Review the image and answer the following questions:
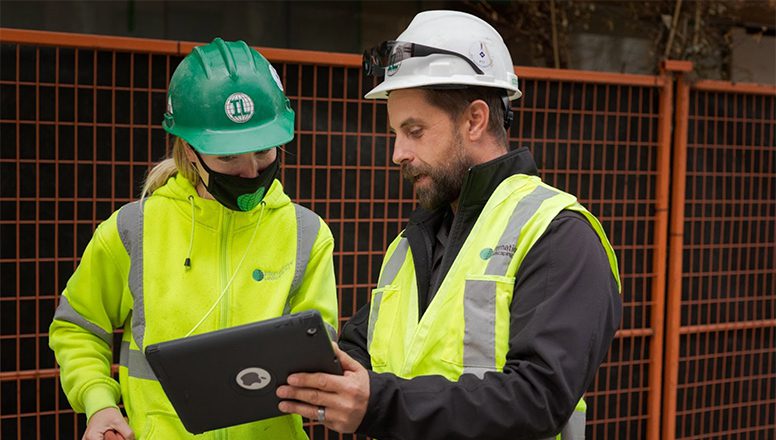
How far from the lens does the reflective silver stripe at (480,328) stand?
197cm

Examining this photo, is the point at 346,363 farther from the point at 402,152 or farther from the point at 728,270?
the point at 728,270

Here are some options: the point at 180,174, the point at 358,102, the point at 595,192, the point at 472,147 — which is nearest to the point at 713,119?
the point at 595,192

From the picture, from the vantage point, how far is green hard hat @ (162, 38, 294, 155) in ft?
7.82

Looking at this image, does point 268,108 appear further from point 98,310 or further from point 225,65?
point 98,310

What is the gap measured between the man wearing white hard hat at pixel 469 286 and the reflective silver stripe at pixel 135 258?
633 mm

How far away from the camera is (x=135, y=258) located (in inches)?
97.7

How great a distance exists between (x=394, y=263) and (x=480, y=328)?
0.54 m

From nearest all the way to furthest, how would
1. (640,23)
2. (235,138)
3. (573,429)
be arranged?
(573,429)
(235,138)
(640,23)

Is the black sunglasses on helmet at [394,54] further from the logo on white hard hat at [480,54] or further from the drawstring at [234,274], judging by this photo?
the drawstring at [234,274]

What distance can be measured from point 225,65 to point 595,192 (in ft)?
9.87

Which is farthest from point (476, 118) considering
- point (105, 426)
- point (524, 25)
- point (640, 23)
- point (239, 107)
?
point (640, 23)

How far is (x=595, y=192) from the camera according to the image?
4.87 meters

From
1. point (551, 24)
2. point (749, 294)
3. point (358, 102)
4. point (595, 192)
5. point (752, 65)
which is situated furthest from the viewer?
point (752, 65)

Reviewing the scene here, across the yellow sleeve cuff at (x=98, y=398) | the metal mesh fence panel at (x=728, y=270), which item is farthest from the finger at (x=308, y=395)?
the metal mesh fence panel at (x=728, y=270)
